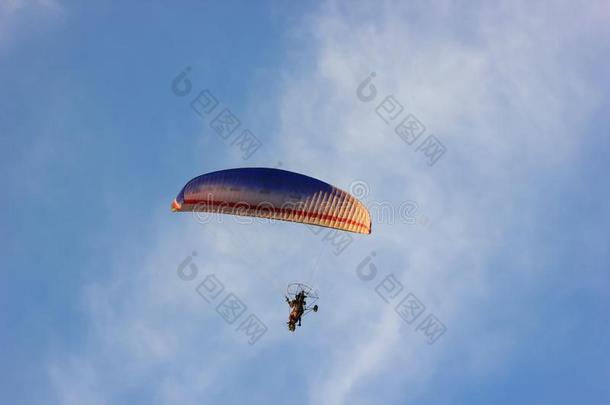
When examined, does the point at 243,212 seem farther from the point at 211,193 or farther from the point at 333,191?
the point at 333,191

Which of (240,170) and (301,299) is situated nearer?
(240,170)

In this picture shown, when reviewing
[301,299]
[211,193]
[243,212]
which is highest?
[211,193]

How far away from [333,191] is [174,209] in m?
10.5

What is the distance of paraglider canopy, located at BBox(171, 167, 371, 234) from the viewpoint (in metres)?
37.6

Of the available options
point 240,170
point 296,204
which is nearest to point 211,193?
point 240,170

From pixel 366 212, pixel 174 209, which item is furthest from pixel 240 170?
pixel 366 212

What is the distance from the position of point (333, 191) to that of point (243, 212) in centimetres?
578

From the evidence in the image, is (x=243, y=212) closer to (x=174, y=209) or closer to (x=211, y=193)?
(x=211, y=193)

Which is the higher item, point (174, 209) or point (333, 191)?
point (174, 209)

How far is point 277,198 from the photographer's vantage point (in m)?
37.6

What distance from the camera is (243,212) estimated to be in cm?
3744

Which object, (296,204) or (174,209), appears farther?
(174,209)

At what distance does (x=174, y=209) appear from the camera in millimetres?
40781

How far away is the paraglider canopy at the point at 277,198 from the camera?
37.6 metres
